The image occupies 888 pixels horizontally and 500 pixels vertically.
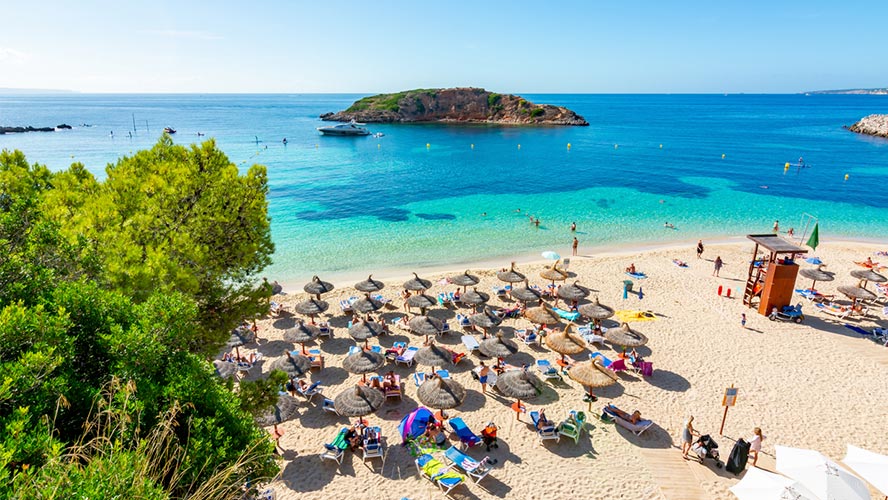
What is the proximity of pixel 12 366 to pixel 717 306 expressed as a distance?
26.0m

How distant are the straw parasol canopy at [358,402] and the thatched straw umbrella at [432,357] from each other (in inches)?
100

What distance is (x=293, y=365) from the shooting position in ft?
51.4

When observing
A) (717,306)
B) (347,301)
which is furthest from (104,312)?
(717,306)

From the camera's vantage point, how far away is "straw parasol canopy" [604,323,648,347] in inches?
661

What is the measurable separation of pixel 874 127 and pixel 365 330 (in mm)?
138263

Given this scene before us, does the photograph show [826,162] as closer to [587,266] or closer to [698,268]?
[698,268]

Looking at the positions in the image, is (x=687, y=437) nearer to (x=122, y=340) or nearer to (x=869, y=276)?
(x=122, y=340)

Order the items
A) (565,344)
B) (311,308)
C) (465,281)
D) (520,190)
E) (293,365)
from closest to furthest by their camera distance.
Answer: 1. (293,365)
2. (565,344)
3. (311,308)
4. (465,281)
5. (520,190)

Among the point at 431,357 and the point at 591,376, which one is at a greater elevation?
the point at 591,376

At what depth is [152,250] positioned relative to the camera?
1007cm

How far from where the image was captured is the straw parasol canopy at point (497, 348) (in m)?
16.4

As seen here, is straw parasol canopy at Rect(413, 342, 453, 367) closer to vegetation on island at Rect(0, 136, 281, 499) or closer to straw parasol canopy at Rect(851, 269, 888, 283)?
vegetation on island at Rect(0, 136, 281, 499)

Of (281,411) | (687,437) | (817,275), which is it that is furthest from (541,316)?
(817,275)

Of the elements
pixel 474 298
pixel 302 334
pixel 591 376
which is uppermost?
pixel 474 298
